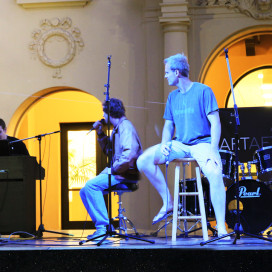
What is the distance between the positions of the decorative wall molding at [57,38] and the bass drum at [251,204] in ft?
13.8

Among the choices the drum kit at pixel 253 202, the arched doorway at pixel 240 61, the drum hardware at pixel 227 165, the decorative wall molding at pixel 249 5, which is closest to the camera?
the drum hardware at pixel 227 165

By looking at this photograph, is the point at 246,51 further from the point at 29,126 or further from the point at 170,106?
the point at 170,106

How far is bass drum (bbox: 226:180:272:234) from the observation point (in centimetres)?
725

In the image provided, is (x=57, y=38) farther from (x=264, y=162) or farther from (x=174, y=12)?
(x=264, y=162)

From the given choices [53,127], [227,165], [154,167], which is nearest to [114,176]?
[154,167]

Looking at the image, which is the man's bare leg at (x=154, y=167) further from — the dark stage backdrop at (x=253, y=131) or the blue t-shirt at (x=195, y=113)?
the dark stage backdrop at (x=253, y=131)

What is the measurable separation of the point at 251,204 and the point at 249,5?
392cm

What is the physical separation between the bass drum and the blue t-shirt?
1543 mm

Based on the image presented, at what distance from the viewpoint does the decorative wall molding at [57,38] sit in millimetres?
10148
